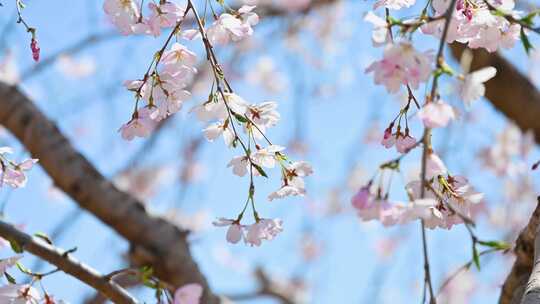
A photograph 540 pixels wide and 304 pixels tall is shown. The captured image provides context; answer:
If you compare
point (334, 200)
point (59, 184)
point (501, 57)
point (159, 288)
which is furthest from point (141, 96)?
point (334, 200)

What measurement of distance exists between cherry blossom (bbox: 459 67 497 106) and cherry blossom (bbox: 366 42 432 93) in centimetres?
6

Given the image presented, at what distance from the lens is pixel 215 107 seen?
1.03m

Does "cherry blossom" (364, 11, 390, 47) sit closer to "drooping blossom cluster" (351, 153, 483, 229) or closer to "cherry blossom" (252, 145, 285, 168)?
"drooping blossom cluster" (351, 153, 483, 229)

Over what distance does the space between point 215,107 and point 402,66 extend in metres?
0.31

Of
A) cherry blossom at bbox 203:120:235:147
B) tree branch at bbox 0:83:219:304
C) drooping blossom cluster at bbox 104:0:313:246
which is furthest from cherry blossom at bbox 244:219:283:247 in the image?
tree branch at bbox 0:83:219:304

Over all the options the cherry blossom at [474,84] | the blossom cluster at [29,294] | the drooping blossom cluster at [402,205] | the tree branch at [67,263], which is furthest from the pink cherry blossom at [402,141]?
the tree branch at [67,263]

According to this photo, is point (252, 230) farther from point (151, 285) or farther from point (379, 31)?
point (379, 31)

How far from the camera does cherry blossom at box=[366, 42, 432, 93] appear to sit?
0.78m

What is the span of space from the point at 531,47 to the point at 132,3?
51 cm

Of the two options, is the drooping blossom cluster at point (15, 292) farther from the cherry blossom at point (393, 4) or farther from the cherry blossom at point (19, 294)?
the cherry blossom at point (393, 4)

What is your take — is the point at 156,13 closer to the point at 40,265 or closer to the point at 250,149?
the point at 250,149

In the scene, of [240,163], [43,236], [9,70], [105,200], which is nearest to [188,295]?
[240,163]

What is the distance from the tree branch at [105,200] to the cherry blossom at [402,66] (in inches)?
43.6

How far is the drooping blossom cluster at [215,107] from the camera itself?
41.0 inches
